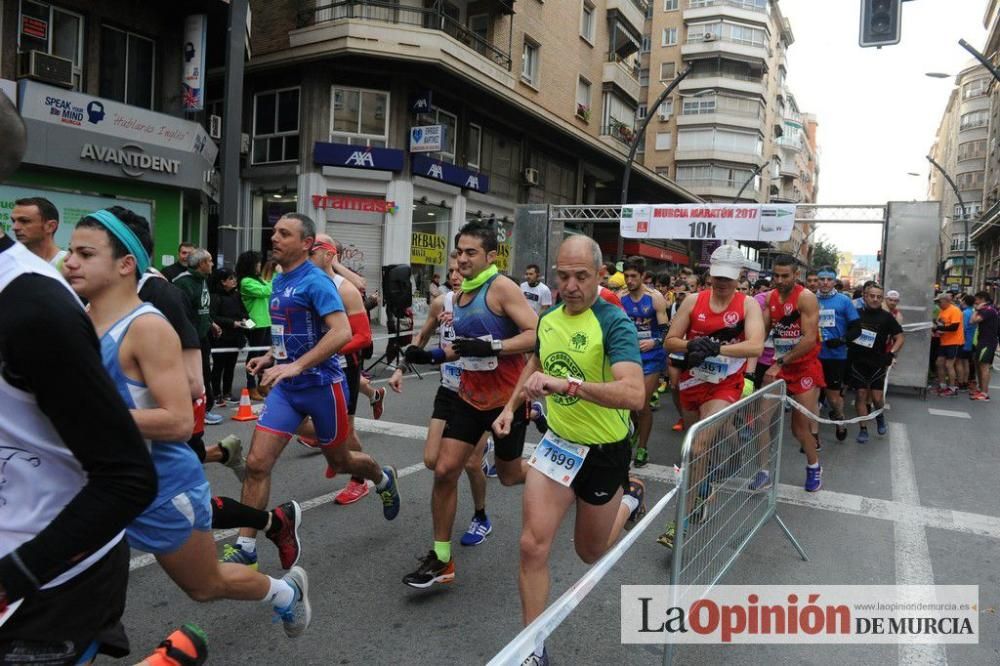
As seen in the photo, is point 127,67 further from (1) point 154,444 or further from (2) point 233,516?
(1) point 154,444

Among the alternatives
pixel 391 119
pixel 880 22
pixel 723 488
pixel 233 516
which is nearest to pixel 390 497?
pixel 233 516

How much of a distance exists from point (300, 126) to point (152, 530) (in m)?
19.7

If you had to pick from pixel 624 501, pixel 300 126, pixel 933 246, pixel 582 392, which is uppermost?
pixel 300 126

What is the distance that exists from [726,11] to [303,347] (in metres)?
58.1

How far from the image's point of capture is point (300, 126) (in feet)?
66.2

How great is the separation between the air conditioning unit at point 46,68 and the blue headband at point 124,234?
1401 centimetres

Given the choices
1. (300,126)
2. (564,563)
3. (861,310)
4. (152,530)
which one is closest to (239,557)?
(152,530)

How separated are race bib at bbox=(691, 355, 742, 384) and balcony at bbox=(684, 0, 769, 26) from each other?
56297 millimetres

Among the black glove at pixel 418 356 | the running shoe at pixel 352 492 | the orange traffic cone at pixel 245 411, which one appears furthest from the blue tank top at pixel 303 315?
the orange traffic cone at pixel 245 411

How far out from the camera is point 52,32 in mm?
14133

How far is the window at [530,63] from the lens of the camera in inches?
986

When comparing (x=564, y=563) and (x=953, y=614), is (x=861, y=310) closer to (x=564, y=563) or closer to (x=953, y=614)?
(x=953, y=614)

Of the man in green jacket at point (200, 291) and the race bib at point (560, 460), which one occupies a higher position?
the man in green jacket at point (200, 291)

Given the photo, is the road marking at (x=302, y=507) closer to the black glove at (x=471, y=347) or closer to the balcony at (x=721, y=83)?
the black glove at (x=471, y=347)
